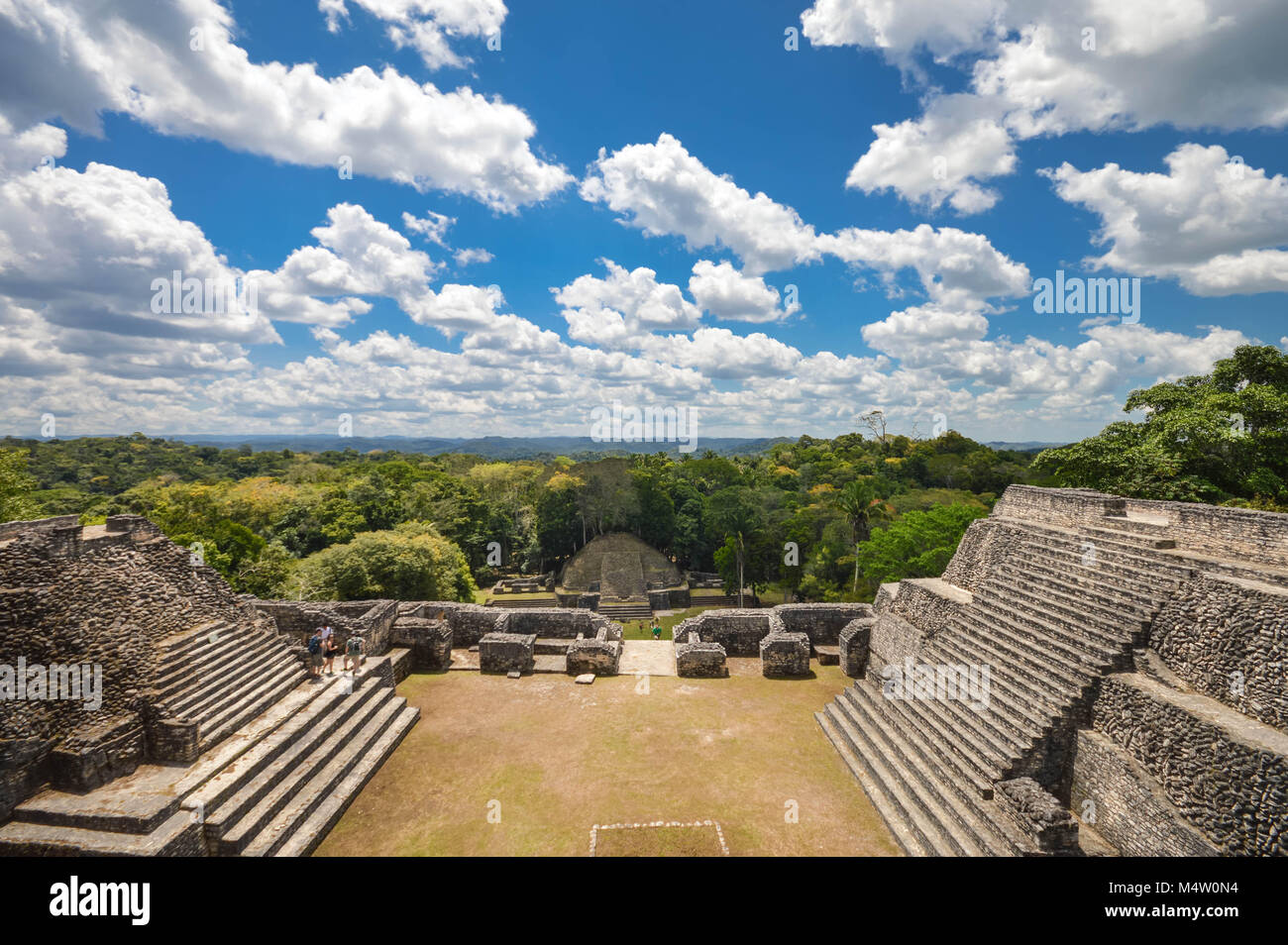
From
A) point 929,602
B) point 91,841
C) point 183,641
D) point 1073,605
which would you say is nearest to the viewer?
point 91,841

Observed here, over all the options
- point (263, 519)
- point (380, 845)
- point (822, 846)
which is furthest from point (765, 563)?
point (263, 519)

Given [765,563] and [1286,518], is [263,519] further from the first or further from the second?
A: [1286,518]

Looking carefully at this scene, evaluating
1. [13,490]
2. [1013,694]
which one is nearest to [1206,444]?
[1013,694]

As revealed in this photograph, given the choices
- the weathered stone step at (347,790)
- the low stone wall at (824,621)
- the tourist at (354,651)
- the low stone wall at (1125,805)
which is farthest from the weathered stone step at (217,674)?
the low stone wall at (1125,805)

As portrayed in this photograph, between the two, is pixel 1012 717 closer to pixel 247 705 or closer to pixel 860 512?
pixel 247 705

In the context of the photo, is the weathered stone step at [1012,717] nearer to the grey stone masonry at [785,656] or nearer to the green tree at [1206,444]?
the grey stone masonry at [785,656]
